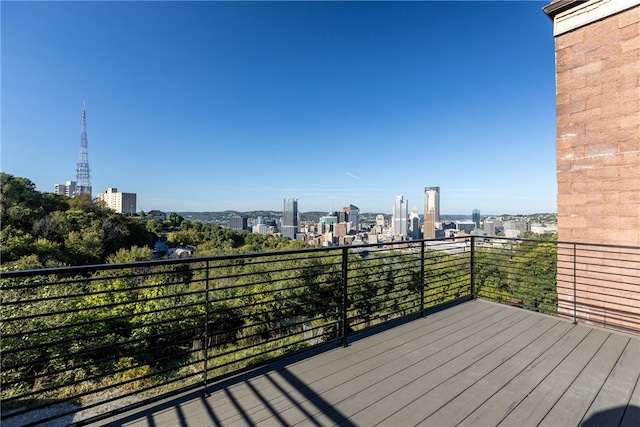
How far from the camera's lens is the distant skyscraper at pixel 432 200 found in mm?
25606

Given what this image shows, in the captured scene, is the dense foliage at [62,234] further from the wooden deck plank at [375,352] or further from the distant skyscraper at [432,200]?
the wooden deck plank at [375,352]

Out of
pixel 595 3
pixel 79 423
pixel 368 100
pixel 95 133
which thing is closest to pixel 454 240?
pixel 595 3

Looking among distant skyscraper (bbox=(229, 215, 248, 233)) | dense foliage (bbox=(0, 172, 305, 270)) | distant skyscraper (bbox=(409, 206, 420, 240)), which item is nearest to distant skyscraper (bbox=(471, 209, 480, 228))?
distant skyscraper (bbox=(409, 206, 420, 240))

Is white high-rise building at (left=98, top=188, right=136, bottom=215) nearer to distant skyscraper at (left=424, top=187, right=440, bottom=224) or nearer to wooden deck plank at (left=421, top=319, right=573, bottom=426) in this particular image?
distant skyscraper at (left=424, top=187, right=440, bottom=224)

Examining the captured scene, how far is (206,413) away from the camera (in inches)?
69.3

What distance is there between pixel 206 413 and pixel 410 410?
1.22 metres

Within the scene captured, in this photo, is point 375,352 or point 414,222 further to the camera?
point 414,222

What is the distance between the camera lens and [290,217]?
4366 centimetres

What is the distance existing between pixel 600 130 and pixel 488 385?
333cm

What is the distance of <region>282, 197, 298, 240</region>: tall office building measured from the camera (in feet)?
141

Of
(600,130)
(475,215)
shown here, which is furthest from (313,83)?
(475,215)

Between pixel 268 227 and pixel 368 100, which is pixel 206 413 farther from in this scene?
pixel 268 227

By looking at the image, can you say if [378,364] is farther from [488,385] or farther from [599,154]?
[599,154]

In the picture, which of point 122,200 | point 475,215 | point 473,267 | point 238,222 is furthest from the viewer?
point 122,200
